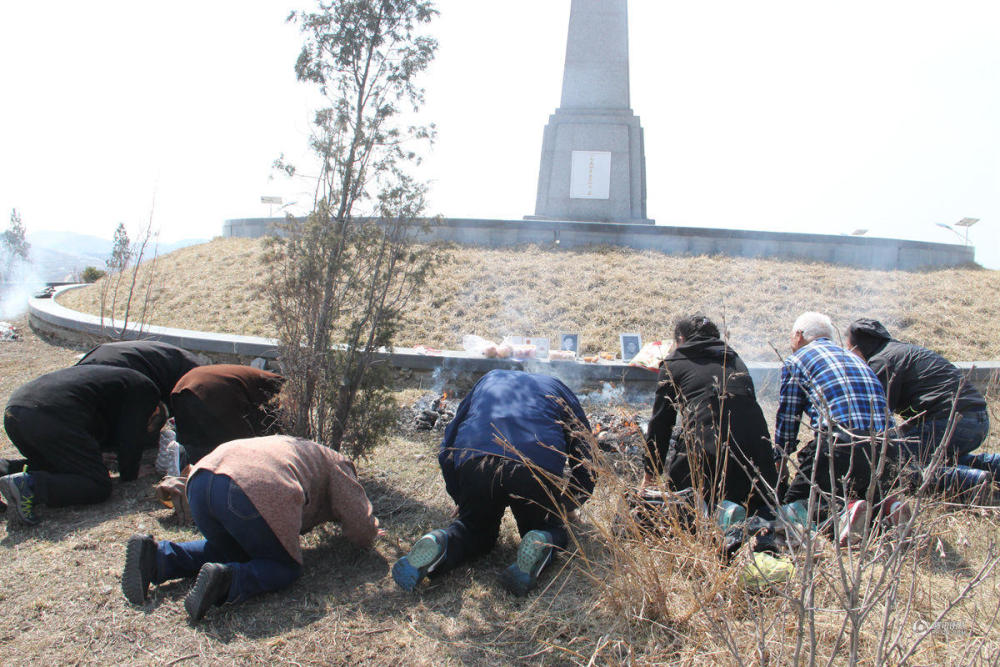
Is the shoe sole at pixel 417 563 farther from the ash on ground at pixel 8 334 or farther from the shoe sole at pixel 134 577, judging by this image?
the ash on ground at pixel 8 334

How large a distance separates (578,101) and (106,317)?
31.1ft

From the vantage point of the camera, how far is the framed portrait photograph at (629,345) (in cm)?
697

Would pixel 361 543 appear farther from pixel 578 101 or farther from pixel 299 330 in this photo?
pixel 578 101

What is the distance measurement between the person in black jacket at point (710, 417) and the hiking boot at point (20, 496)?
3196mm

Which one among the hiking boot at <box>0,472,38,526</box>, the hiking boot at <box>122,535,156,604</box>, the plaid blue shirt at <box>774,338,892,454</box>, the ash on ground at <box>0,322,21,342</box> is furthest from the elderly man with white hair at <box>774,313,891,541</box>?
the ash on ground at <box>0,322,21,342</box>

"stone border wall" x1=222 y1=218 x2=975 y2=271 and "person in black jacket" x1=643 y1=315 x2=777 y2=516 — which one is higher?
"stone border wall" x1=222 y1=218 x2=975 y2=271

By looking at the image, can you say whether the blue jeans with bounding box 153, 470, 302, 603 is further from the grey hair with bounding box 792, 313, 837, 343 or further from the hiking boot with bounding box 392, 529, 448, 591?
the grey hair with bounding box 792, 313, 837, 343

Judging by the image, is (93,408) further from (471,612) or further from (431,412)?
(471,612)

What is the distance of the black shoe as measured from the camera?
2551 mm

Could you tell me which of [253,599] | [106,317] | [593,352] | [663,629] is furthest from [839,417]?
[106,317]

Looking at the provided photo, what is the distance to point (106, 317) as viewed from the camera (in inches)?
375

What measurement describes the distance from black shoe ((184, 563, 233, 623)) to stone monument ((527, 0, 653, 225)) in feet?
38.9

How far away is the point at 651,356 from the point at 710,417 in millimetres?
3285

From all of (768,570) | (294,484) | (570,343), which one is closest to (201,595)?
(294,484)
